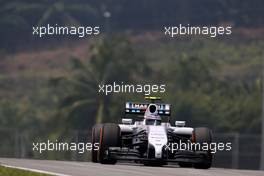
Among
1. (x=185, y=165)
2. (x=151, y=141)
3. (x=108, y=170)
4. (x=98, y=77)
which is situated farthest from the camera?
(x=98, y=77)

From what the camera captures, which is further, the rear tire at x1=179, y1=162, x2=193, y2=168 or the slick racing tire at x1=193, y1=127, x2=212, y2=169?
the rear tire at x1=179, y1=162, x2=193, y2=168

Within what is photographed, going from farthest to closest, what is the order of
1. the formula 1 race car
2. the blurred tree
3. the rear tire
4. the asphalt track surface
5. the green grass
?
the blurred tree
the rear tire
the formula 1 race car
the asphalt track surface
the green grass

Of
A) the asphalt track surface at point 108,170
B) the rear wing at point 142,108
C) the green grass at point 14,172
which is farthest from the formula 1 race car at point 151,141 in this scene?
the green grass at point 14,172

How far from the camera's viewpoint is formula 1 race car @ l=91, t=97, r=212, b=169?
28.0 metres

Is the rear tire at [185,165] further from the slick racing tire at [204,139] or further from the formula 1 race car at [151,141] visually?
the slick racing tire at [204,139]

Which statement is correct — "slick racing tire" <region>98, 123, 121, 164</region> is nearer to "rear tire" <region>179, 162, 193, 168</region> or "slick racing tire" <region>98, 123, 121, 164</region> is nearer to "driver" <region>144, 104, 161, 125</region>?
"driver" <region>144, 104, 161, 125</region>

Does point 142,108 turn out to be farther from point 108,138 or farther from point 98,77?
point 98,77

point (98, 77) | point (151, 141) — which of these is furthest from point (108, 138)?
point (98, 77)

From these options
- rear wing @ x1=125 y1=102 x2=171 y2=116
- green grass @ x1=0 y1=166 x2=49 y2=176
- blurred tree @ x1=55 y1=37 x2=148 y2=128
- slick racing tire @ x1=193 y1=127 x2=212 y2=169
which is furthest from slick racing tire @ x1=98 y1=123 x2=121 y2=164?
blurred tree @ x1=55 y1=37 x2=148 y2=128

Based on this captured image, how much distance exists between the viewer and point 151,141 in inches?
1104

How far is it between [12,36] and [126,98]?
749 cm

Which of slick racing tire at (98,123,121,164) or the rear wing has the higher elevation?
the rear wing

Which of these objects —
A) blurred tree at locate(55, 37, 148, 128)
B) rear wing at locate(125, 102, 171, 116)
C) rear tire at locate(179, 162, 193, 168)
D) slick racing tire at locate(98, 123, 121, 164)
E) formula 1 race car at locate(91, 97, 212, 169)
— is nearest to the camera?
formula 1 race car at locate(91, 97, 212, 169)

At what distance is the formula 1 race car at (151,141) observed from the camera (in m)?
28.0
